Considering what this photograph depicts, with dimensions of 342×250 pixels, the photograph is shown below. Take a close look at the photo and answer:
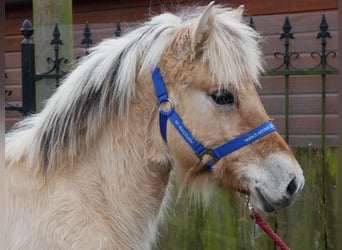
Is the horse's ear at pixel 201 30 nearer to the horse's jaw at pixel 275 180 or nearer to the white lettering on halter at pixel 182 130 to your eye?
the white lettering on halter at pixel 182 130

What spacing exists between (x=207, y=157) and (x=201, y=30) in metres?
0.58

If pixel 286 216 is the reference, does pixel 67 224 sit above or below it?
above

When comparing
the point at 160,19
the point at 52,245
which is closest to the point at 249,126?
the point at 160,19

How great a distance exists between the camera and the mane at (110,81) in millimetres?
2725

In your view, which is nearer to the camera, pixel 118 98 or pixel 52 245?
pixel 52 245

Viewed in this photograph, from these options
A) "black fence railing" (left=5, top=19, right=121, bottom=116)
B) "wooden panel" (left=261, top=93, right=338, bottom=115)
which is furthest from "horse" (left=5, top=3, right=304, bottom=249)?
"wooden panel" (left=261, top=93, right=338, bottom=115)

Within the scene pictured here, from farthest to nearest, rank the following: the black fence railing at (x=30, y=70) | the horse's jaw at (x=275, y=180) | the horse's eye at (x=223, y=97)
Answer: the black fence railing at (x=30, y=70) → the horse's eye at (x=223, y=97) → the horse's jaw at (x=275, y=180)

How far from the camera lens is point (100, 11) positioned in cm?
705

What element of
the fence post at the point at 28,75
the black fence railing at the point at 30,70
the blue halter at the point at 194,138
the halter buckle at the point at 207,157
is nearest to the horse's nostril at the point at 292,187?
the blue halter at the point at 194,138

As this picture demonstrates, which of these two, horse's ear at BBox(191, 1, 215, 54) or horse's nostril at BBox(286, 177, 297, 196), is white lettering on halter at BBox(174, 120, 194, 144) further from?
horse's nostril at BBox(286, 177, 297, 196)

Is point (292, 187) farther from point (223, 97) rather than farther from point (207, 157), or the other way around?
point (223, 97)

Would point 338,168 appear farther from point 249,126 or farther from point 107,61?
point 107,61

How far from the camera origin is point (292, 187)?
8.46 ft

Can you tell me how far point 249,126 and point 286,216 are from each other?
2.41 metres
